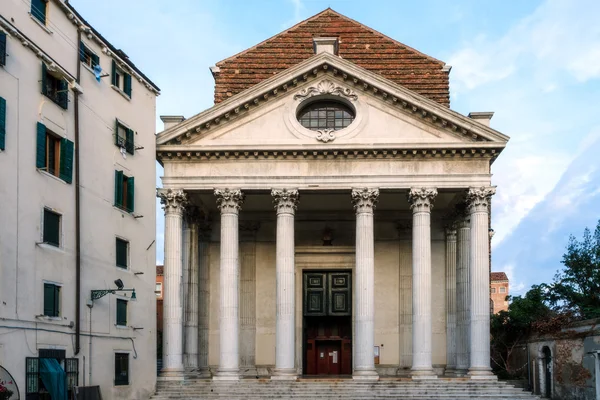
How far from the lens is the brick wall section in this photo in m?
46.0

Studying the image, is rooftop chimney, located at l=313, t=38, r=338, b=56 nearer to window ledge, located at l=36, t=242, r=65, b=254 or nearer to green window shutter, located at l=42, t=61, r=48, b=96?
green window shutter, located at l=42, t=61, r=48, b=96

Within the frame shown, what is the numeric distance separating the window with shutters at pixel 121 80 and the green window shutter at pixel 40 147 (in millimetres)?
6793

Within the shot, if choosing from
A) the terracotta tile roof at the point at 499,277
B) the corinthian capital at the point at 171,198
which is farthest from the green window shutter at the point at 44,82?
the terracotta tile roof at the point at 499,277

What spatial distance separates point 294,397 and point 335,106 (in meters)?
14.2

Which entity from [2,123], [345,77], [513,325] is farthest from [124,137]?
[513,325]

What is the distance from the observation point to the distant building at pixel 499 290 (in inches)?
4001

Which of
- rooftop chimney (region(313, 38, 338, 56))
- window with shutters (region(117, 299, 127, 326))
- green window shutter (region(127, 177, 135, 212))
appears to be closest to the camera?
window with shutters (region(117, 299, 127, 326))

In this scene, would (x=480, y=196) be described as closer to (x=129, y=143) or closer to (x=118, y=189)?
(x=129, y=143)

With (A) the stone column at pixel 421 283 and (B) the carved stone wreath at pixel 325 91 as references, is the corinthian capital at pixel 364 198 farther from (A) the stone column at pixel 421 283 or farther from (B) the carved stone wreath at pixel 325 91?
(B) the carved stone wreath at pixel 325 91

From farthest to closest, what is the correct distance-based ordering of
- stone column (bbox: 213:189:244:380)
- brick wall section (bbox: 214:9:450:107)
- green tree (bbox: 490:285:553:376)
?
brick wall section (bbox: 214:9:450:107), green tree (bbox: 490:285:553:376), stone column (bbox: 213:189:244:380)

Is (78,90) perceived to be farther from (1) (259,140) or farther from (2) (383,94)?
(2) (383,94)

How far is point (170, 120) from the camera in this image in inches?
1590

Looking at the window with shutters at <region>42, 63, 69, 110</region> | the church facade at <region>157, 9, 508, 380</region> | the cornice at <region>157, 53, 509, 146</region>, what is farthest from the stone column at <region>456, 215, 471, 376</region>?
the window with shutters at <region>42, 63, 69, 110</region>

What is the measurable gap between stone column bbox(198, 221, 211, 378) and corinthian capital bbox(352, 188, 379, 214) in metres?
9.51
